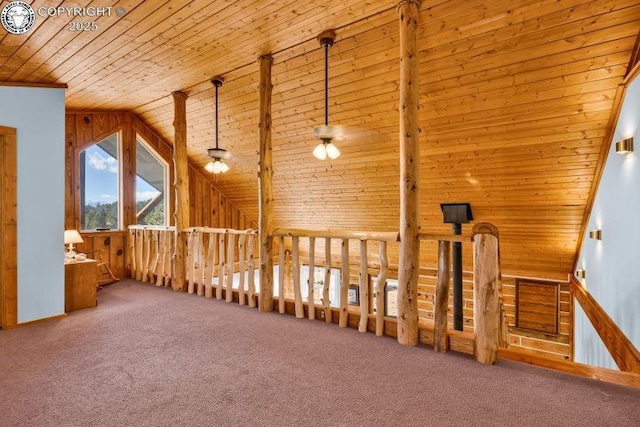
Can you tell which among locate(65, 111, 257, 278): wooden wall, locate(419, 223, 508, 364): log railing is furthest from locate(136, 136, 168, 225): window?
locate(419, 223, 508, 364): log railing

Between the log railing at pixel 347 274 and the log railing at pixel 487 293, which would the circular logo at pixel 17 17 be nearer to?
the log railing at pixel 347 274

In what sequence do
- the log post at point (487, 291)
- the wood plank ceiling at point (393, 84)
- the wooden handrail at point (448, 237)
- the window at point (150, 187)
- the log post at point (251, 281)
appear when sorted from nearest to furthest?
the log post at point (487, 291), the wooden handrail at point (448, 237), the wood plank ceiling at point (393, 84), the log post at point (251, 281), the window at point (150, 187)

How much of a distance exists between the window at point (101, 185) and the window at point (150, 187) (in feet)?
1.43

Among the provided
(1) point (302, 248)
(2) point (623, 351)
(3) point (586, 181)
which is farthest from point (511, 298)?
(1) point (302, 248)

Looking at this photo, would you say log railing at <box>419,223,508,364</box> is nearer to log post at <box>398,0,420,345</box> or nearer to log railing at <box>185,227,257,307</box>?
log post at <box>398,0,420,345</box>

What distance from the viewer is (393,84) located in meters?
4.15

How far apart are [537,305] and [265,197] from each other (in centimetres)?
557

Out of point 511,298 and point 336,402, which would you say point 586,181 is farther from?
point 336,402

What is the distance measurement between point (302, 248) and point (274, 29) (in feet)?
21.1

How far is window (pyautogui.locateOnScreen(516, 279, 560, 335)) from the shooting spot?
6238 millimetres

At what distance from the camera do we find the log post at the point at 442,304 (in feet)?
9.66

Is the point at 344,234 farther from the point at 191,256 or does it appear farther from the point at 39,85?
the point at 39,85

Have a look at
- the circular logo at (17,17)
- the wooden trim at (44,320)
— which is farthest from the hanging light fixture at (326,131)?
the wooden trim at (44,320)

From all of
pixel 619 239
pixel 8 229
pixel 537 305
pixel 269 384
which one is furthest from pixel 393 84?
pixel 537 305
